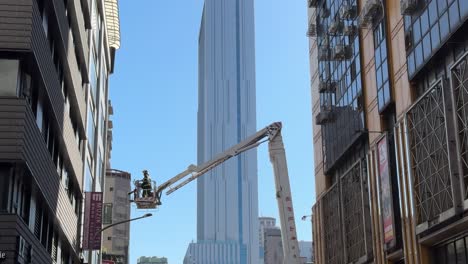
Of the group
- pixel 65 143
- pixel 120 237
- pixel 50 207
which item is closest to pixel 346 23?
pixel 65 143

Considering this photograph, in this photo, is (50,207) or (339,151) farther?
(339,151)

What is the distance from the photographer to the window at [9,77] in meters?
28.4

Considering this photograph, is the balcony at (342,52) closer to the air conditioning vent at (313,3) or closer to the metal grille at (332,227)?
the metal grille at (332,227)

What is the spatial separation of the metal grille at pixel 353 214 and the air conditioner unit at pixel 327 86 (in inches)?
340

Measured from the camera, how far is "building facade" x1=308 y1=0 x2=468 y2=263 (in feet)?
120

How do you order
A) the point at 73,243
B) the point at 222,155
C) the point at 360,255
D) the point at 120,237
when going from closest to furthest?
1. the point at 222,155
2. the point at 73,243
3. the point at 360,255
4. the point at 120,237

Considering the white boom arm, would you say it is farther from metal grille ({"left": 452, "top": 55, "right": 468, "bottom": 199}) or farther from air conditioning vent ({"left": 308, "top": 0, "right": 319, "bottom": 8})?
air conditioning vent ({"left": 308, "top": 0, "right": 319, "bottom": 8})

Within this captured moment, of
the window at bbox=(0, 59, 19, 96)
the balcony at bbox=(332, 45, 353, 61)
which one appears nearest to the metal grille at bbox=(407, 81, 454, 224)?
the balcony at bbox=(332, 45, 353, 61)

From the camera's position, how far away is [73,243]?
157 ft

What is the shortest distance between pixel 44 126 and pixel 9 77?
7154mm

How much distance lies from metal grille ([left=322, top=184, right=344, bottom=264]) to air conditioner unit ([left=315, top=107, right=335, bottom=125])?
573 cm

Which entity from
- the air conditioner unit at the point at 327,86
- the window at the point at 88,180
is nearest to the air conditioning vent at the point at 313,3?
the air conditioner unit at the point at 327,86

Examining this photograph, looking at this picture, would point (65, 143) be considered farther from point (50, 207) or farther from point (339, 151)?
point (339, 151)

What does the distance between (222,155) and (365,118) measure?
12234 millimetres
